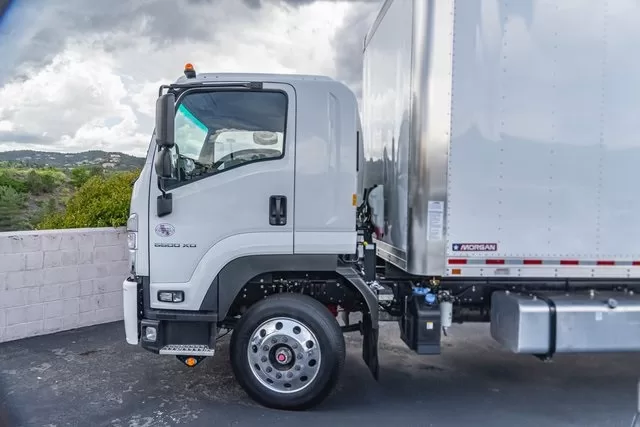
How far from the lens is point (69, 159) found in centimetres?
969

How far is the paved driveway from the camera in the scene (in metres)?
4.07

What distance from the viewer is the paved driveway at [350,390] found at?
407cm

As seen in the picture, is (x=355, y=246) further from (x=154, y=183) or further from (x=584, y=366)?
(x=584, y=366)

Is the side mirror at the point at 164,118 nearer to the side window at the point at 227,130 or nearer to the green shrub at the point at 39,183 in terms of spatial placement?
the side window at the point at 227,130

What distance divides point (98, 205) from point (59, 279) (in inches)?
66.7

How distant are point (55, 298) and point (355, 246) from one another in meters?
4.27

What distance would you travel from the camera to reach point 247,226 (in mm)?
4121

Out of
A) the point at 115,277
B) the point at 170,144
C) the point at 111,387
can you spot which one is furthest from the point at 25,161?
the point at 170,144

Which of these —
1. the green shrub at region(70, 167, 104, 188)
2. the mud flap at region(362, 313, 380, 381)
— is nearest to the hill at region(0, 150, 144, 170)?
the green shrub at region(70, 167, 104, 188)

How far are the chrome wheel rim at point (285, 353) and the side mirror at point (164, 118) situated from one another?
1.66m

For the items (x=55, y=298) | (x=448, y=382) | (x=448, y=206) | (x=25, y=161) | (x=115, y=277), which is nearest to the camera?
(x=448, y=206)

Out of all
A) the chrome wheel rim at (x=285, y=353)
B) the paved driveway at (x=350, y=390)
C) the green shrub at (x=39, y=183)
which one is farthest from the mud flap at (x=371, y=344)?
the green shrub at (x=39, y=183)

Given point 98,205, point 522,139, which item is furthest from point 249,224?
point 98,205

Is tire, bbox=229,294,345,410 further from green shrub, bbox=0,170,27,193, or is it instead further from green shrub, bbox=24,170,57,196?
Result: green shrub, bbox=24,170,57,196
